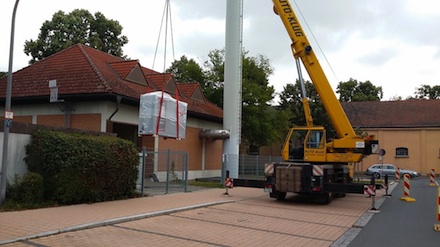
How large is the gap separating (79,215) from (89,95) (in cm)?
959

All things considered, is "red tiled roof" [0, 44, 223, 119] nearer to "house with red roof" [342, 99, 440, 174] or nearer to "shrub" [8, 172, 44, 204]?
"shrub" [8, 172, 44, 204]

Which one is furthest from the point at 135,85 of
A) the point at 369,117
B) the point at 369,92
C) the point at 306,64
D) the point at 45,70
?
the point at 369,92

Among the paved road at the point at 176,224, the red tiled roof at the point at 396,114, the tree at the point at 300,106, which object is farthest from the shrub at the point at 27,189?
the red tiled roof at the point at 396,114

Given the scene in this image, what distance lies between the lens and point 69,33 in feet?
127

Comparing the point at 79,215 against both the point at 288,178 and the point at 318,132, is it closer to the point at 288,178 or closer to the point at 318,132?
the point at 288,178

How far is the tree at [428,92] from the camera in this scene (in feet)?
244

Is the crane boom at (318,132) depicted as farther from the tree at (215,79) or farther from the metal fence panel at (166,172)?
the tree at (215,79)

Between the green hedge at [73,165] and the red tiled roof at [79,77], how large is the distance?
5585mm

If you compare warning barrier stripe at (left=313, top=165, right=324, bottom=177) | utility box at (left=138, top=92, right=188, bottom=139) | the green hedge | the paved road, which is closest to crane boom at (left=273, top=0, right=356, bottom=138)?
warning barrier stripe at (left=313, top=165, right=324, bottom=177)

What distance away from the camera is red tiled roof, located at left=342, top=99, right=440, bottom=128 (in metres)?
49.4

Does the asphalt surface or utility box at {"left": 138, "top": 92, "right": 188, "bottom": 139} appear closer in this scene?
the asphalt surface

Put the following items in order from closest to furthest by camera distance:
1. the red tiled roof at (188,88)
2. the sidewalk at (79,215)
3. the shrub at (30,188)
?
the sidewalk at (79,215) → the shrub at (30,188) → the red tiled roof at (188,88)

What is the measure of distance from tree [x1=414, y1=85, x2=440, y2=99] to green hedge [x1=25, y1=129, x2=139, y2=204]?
243 ft

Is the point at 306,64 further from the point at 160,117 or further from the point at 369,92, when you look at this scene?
the point at 369,92
